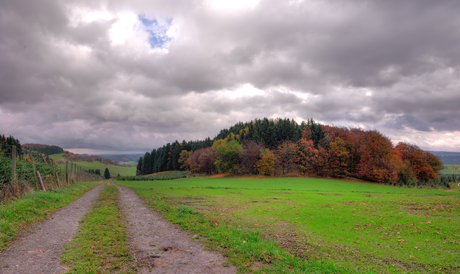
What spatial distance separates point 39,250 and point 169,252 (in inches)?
151

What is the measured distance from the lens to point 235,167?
77.0 meters

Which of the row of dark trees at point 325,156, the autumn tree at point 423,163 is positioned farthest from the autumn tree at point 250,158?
the autumn tree at point 423,163

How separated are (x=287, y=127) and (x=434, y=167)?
153ft

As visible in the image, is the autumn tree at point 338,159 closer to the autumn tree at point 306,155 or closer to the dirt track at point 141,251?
the autumn tree at point 306,155

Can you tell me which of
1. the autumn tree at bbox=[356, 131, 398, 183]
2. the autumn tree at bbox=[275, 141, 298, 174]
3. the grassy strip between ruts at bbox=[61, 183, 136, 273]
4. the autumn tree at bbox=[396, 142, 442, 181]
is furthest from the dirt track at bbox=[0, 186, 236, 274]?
the autumn tree at bbox=[396, 142, 442, 181]

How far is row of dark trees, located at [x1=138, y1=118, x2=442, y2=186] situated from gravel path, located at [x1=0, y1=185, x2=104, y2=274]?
6412 centimetres

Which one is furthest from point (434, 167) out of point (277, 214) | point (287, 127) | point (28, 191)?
point (28, 191)

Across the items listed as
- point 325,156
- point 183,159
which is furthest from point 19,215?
point 183,159

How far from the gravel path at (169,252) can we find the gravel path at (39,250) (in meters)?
1.95

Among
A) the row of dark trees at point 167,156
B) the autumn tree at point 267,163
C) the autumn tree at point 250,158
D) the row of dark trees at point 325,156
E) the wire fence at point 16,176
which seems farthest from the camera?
the row of dark trees at point 167,156

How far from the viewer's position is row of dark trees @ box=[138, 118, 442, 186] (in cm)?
5799

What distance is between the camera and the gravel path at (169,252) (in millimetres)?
5363

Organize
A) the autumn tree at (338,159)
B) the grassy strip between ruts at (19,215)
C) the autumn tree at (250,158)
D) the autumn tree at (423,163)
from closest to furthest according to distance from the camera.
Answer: the grassy strip between ruts at (19,215), the autumn tree at (423,163), the autumn tree at (338,159), the autumn tree at (250,158)

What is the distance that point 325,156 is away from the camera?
224 feet
